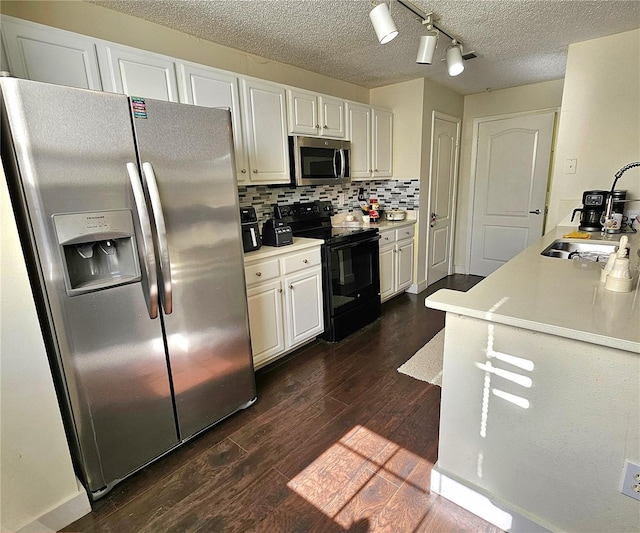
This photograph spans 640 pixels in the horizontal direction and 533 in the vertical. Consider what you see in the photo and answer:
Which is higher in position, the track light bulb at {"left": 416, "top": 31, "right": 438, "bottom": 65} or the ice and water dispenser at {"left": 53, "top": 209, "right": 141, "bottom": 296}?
the track light bulb at {"left": 416, "top": 31, "right": 438, "bottom": 65}

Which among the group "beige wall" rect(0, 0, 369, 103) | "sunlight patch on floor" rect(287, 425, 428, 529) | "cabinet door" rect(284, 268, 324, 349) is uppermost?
"beige wall" rect(0, 0, 369, 103)

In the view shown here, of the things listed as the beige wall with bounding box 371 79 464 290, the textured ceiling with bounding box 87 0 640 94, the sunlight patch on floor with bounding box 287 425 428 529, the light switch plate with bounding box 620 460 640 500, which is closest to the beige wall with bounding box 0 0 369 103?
the textured ceiling with bounding box 87 0 640 94

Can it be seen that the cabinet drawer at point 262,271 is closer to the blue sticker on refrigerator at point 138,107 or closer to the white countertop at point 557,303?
the blue sticker on refrigerator at point 138,107

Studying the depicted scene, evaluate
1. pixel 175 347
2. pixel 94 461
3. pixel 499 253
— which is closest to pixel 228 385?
pixel 175 347

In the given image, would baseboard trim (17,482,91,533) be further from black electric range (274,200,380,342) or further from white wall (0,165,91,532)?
black electric range (274,200,380,342)

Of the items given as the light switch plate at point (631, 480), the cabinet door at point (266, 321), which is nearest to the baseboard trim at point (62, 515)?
the cabinet door at point (266, 321)

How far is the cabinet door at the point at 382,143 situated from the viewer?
375cm

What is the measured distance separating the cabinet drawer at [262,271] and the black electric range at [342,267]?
1.73ft

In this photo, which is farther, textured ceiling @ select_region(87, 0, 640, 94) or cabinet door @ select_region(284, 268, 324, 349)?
cabinet door @ select_region(284, 268, 324, 349)

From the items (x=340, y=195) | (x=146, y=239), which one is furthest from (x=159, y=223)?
(x=340, y=195)

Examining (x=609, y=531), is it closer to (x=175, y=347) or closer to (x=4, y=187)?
(x=175, y=347)

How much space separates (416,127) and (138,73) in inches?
110

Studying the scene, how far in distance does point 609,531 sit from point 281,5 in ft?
A: 9.29

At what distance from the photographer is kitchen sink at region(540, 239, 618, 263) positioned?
84.9 inches
